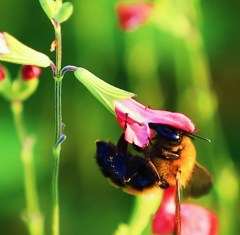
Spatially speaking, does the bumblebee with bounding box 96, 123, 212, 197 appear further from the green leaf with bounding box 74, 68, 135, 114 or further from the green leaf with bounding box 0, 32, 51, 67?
the green leaf with bounding box 0, 32, 51, 67

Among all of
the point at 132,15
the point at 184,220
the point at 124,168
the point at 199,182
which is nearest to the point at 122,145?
the point at 124,168

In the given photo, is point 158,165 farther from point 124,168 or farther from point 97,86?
point 97,86

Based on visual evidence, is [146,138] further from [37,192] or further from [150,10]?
[37,192]

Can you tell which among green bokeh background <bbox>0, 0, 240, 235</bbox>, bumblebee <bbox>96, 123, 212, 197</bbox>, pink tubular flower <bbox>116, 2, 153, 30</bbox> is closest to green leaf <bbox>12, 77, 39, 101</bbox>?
bumblebee <bbox>96, 123, 212, 197</bbox>

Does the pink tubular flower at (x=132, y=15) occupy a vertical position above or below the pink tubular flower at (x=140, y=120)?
above

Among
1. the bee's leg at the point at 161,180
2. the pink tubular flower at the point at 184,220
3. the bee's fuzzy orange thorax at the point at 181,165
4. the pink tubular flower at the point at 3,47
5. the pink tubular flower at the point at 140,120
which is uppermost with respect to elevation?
the pink tubular flower at the point at 3,47

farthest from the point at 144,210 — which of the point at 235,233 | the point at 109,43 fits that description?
the point at 109,43

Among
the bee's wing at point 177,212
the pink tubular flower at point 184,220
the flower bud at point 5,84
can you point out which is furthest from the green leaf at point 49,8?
the pink tubular flower at point 184,220

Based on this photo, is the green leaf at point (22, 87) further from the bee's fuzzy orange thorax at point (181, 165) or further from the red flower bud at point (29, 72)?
the bee's fuzzy orange thorax at point (181, 165)
